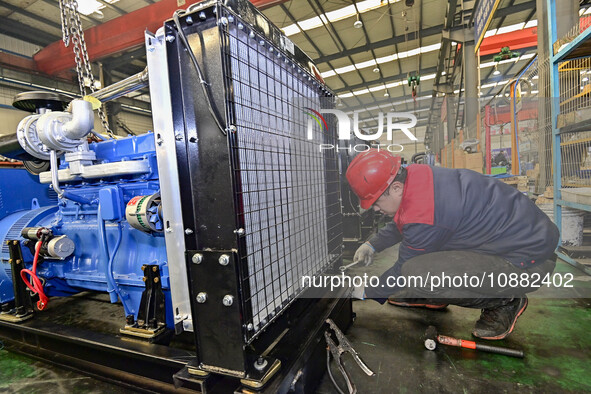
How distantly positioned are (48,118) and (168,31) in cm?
110

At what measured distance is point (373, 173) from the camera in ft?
5.24

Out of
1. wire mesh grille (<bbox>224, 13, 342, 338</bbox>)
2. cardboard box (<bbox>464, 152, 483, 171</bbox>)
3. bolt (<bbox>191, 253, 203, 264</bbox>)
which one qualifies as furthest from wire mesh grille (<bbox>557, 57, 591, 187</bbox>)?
bolt (<bbox>191, 253, 203, 264</bbox>)

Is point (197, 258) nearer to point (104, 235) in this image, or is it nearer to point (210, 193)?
point (210, 193)

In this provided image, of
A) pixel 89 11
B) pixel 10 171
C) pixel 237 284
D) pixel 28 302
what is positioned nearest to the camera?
pixel 237 284

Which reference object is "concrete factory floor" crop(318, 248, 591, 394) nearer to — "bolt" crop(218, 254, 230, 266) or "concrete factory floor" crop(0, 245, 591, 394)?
"concrete factory floor" crop(0, 245, 591, 394)

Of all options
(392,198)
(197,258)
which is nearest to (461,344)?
(392,198)

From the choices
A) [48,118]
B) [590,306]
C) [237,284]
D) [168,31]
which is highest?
[168,31]

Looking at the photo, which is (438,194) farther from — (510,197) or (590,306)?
(590,306)

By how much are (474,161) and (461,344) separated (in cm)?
205

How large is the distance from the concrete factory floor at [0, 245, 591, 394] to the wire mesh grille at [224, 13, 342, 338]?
545mm

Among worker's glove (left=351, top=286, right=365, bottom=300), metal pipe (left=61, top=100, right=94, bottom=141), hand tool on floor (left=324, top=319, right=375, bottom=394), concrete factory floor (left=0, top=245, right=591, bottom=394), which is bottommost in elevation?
concrete factory floor (left=0, top=245, right=591, bottom=394)

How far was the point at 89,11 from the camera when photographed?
5961mm

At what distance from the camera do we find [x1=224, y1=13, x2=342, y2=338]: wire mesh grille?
1.08m

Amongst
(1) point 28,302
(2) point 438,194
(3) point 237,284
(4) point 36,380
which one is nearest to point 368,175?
(2) point 438,194
